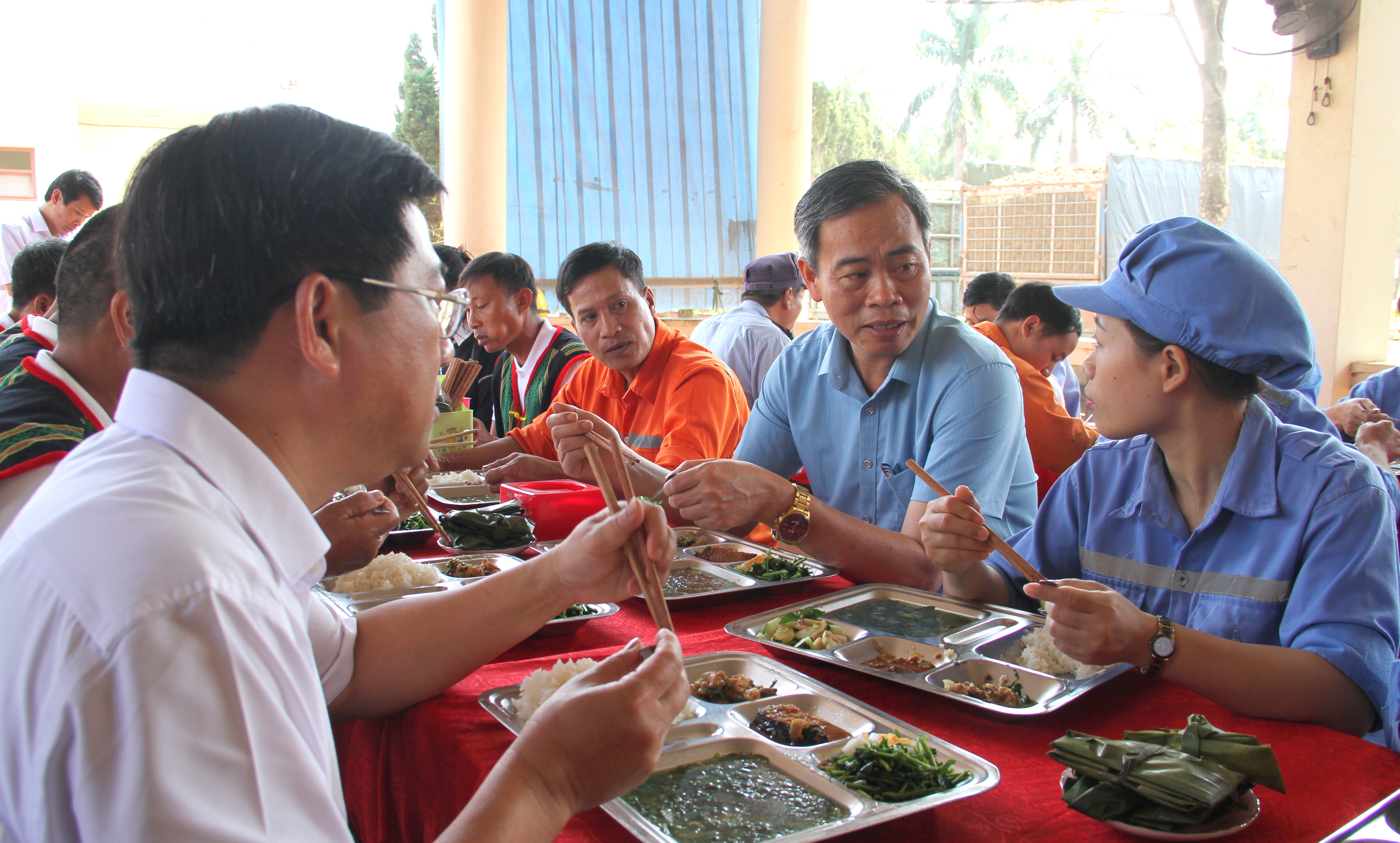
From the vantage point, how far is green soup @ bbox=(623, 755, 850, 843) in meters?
1.26

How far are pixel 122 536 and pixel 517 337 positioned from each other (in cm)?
472

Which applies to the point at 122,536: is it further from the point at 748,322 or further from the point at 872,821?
the point at 748,322

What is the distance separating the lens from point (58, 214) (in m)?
7.59

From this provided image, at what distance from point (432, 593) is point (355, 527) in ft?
1.40

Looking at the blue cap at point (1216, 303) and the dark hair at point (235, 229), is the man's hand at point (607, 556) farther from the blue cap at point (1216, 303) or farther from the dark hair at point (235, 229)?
the blue cap at point (1216, 303)

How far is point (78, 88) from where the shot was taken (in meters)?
18.0

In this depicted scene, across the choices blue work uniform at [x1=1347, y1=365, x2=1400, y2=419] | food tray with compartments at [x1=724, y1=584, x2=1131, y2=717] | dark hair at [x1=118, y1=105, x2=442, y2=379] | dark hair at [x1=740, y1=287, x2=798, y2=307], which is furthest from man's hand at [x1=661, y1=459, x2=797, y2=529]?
blue work uniform at [x1=1347, y1=365, x2=1400, y2=419]

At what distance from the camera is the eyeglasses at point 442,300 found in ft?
3.70

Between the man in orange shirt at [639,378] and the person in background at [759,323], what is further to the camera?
the person in background at [759,323]

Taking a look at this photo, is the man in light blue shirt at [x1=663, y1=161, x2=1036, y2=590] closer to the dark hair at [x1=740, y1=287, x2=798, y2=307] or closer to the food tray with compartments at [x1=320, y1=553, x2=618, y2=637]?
the food tray with compartments at [x1=320, y1=553, x2=618, y2=637]

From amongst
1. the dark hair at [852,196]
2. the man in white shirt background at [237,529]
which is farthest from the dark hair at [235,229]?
the dark hair at [852,196]

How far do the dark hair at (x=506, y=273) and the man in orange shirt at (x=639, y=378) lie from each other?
1063mm

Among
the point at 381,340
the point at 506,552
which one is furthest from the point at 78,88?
the point at 381,340

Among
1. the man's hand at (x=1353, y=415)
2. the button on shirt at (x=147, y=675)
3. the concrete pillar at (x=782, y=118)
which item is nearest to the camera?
the button on shirt at (x=147, y=675)
